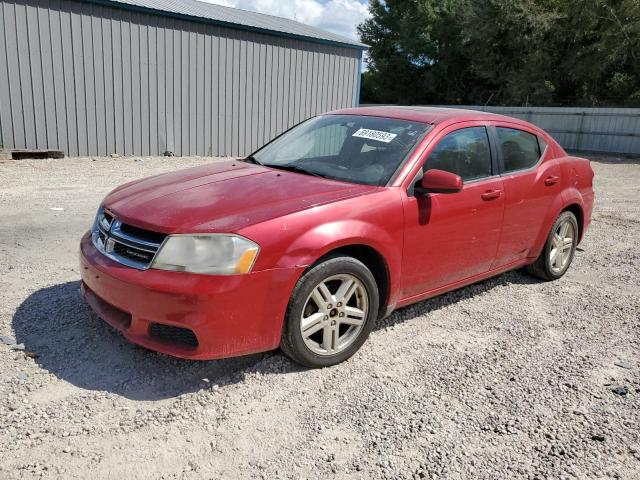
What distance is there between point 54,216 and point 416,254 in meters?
5.00

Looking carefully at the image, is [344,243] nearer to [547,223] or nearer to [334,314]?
[334,314]

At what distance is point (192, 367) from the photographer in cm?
331

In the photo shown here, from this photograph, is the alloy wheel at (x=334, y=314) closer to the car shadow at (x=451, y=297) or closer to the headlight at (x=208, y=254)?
the headlight at (x=208, y=254)

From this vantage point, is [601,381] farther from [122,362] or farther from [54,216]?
[54,216]

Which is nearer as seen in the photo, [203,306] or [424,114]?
[203,306]

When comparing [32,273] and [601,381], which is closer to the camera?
[601,381]

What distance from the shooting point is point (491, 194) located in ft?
13.7

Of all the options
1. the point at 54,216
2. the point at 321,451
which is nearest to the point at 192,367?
the point at 321,451

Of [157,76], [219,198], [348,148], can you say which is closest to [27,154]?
[157,76]

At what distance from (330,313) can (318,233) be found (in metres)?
0.52

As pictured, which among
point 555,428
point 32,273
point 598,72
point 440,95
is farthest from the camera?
point 440,95

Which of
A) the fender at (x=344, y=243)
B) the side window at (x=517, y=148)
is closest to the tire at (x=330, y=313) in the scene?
the fender at (x=344, y=243)

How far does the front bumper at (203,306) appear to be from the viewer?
2855 millimetres

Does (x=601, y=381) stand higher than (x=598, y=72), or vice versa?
(x=598, y=72)
